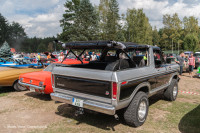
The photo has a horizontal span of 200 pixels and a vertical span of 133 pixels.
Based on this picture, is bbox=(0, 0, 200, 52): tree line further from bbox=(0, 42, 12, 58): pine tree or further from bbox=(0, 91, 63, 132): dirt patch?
bbox=(0, 91, 63, 132): dirt patch

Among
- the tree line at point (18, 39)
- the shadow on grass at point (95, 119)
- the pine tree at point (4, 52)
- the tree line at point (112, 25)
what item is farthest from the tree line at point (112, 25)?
the tree line at point (18, 39)

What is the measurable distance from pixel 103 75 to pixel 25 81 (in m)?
4.00

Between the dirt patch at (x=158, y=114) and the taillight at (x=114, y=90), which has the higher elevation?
the taillight at (x=114, y=90)

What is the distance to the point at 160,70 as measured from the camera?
4793 millimetres

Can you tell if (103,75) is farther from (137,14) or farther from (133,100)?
(137,14)

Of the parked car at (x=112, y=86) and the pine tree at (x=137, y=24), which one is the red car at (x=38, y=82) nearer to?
the parked car at (x=112, y=86)

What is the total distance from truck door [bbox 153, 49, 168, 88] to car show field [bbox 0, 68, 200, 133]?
34.5 inches

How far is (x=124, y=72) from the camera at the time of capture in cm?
339

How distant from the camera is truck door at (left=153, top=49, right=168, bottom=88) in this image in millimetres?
4734

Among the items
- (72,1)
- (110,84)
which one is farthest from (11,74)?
(72,1)

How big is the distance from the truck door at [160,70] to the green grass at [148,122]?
87 cm

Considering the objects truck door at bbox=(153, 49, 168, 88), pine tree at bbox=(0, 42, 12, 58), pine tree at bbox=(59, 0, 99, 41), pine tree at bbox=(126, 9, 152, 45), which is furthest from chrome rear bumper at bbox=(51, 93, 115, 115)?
pine tree at bbox=(126, 9, 152, 45)

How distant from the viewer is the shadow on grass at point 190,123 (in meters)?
3.71

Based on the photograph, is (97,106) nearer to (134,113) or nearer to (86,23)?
(134,113)
